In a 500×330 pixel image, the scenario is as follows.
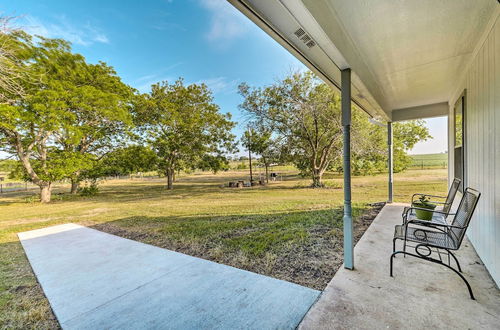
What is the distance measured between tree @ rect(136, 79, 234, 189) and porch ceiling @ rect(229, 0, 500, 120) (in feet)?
39.5

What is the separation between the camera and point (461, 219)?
226 cm

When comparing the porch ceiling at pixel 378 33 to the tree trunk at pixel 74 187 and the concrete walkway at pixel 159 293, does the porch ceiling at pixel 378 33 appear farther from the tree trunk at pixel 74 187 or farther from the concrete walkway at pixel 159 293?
the tree trunk at pixel 74 187

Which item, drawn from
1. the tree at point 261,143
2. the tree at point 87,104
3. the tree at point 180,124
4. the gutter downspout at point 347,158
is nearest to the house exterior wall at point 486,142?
the gutter downspout at point 347,158

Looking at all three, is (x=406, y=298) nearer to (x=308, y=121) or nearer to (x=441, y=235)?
(x=441, y=235)

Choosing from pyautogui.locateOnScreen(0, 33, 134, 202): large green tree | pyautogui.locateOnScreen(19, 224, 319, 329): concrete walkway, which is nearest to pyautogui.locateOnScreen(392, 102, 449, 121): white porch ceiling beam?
pyautogui.locateOnScreen(19, 224, 319, 329): concrete walkway

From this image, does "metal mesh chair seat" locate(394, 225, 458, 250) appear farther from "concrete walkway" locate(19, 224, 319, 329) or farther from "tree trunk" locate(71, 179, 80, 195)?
"tree trunk" locate(71, 179, 80, 195)

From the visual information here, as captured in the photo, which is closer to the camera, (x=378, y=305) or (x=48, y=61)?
(x=378, y=305)

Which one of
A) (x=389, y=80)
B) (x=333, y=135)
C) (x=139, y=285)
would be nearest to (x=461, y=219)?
(x=389, y=80)

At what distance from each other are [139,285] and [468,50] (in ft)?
15.8

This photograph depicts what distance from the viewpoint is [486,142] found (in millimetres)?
2295

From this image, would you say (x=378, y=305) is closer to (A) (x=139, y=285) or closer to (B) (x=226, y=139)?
(A) (x=139, y=285)

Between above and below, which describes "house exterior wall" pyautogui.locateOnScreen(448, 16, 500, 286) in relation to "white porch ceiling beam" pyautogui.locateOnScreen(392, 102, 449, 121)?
below

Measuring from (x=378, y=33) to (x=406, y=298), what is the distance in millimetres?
2589

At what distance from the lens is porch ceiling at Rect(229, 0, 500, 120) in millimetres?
1639
